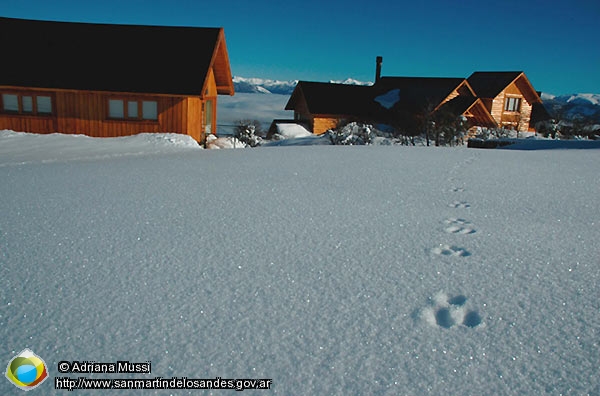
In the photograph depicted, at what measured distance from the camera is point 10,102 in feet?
44.8

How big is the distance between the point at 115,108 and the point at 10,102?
3.55 m

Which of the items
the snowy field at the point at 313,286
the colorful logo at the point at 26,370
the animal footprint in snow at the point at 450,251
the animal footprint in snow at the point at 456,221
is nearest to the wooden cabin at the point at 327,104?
the snowy field at the point at 313,286

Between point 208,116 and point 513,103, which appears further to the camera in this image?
point 513,103

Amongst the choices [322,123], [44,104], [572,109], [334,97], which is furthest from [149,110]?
[572,109]

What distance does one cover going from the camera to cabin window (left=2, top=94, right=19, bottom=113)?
13.6 metres

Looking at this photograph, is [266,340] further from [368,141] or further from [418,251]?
[368,141]

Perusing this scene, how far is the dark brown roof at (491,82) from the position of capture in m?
26.0

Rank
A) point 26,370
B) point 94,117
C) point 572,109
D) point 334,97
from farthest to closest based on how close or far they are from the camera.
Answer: point 572,109
point 334,97
point 94,117
point 26,370

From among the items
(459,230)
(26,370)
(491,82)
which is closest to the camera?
(26,370)

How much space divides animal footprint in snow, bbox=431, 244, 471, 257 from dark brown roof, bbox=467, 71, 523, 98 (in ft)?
86.7

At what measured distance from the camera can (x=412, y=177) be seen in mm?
5613

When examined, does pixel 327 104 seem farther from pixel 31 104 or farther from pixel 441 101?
pixel 31 104

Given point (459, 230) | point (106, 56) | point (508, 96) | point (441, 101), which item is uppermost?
point (508, 96)

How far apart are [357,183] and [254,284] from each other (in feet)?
10.4
